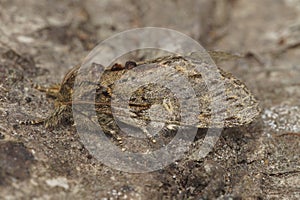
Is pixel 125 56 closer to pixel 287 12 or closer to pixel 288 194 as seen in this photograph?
pixel 288 194

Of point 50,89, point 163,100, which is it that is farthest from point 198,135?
point 50,89

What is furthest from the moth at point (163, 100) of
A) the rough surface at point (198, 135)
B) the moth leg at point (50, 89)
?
the moth leg at point (50, 89)

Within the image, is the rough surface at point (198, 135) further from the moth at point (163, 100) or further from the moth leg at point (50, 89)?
the moth at point (163, 100)

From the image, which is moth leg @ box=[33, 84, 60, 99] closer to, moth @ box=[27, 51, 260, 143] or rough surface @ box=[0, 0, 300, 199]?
rough surface @ box=[0, 0, 300, 199]

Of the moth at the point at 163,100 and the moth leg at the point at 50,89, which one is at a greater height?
the moth leg at the point at 50,89

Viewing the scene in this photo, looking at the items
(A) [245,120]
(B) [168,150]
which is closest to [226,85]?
(A) [245,120]
